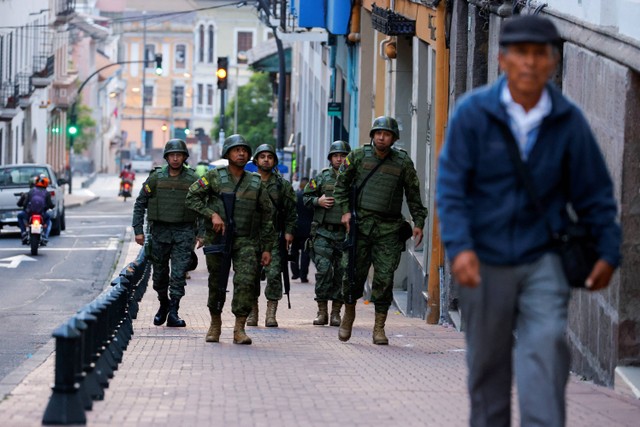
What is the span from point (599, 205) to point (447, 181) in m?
0.58

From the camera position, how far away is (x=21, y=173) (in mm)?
37031

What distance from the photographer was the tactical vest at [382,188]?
525 inches

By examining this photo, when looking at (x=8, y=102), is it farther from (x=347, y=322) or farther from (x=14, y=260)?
(x=347, y=322)

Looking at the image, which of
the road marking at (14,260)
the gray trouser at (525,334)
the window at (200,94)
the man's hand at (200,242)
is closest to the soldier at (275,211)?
the man's hand at (200,242)

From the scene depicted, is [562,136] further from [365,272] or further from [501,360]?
[365,272]

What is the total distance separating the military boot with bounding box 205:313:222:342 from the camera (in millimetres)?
13758

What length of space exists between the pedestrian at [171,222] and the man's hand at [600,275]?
10.1 meters

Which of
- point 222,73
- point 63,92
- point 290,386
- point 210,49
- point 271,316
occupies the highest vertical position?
point 210,49

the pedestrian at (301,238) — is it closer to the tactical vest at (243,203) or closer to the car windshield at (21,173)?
the tactical vest at (243,203)

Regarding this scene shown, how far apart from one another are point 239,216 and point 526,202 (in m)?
7.71

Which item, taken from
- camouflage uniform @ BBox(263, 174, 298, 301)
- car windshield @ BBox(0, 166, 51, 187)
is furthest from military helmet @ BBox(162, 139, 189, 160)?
car windshield @ BBox(0, 166, 51, 187)

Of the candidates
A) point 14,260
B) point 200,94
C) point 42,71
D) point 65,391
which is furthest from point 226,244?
point 200,94

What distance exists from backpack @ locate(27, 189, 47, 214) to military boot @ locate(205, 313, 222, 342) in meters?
17.4

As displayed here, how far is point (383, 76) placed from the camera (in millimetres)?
25375
